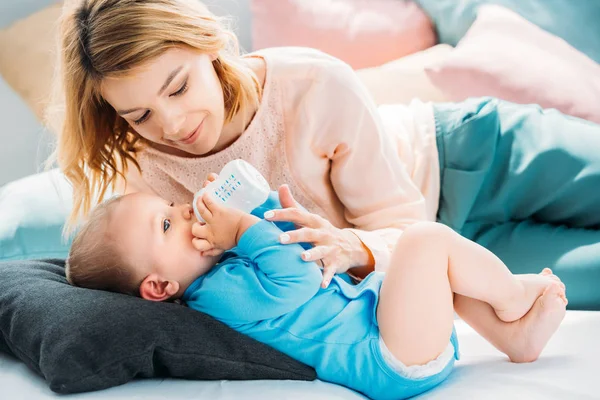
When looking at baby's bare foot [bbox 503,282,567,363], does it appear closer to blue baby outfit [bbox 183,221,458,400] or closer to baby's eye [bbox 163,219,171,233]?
blue baby outfit [bbox 183,221,458,400]

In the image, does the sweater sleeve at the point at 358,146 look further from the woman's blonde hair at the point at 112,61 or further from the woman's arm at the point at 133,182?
the woman's arm at the point at 133,182

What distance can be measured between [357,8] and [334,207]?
97 centimetres

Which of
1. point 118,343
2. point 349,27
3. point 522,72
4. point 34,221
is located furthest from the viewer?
point 349,27

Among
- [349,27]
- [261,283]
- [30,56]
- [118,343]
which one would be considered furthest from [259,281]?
[30,56]

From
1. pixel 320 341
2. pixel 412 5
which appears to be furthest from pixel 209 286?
pixel 412 5

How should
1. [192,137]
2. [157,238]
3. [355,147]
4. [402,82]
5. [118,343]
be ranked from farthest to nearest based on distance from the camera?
[402,82], [355,147], [192,137], [157,238], [118,343]

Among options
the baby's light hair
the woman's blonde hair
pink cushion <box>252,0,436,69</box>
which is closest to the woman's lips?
the woman's blonde hair

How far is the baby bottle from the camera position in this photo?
115cm

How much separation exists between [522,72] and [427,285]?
106 cm

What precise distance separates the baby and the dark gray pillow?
0.04 meters

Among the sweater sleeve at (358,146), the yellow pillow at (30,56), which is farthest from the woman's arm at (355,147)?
the yellow pillow at (30,56)

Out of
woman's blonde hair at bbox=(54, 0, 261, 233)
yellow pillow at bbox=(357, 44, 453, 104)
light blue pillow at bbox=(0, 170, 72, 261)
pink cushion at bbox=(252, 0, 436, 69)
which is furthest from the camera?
pink cushion at bbox=(252, 0, 436, 69)

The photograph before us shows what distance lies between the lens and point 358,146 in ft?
4.91

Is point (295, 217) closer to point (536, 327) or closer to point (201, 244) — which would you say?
point (201, 244)
